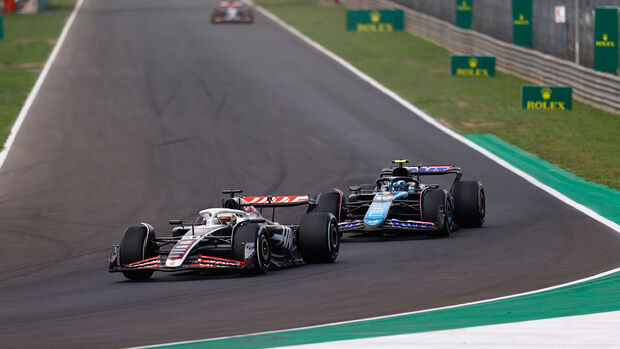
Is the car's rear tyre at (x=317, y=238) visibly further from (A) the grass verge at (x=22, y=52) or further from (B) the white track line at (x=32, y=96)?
(A) the grass verge at (x=22, y=52)

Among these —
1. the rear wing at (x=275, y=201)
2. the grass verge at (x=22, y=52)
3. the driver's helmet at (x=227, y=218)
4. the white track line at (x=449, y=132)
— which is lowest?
the white track line at (x=449, y=132)

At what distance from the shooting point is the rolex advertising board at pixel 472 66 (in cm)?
4256

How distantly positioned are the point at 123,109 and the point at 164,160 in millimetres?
8243

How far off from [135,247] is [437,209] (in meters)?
5.61

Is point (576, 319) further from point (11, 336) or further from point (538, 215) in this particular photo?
point (538, 215)

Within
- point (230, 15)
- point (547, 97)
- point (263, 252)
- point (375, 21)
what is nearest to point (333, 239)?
point (263, 252)

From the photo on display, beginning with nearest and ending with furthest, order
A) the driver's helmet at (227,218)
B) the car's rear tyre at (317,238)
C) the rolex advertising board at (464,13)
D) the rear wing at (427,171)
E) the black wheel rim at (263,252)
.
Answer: the black wheel rim at (263,252), the driver's helmet at (227,218), the car's rear tyre at (317,238), the rear wing at (427,171), the rolex advertising board at (464,13)

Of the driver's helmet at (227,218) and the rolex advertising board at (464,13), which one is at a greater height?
the rolex advertising board at (464,13)

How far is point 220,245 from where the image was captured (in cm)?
1541

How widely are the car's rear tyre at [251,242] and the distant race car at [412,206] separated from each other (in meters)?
3.33

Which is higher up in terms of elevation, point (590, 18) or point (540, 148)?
point (590, 18)

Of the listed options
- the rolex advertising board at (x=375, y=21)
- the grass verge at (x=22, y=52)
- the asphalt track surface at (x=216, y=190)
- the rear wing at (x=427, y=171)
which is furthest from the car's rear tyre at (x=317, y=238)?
the rolex advertising board at (x=375, y=21)

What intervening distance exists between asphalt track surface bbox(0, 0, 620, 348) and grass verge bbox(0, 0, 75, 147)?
87cm

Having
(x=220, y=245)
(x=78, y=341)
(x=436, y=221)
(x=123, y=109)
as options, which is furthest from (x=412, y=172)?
(x=123, y=109)
